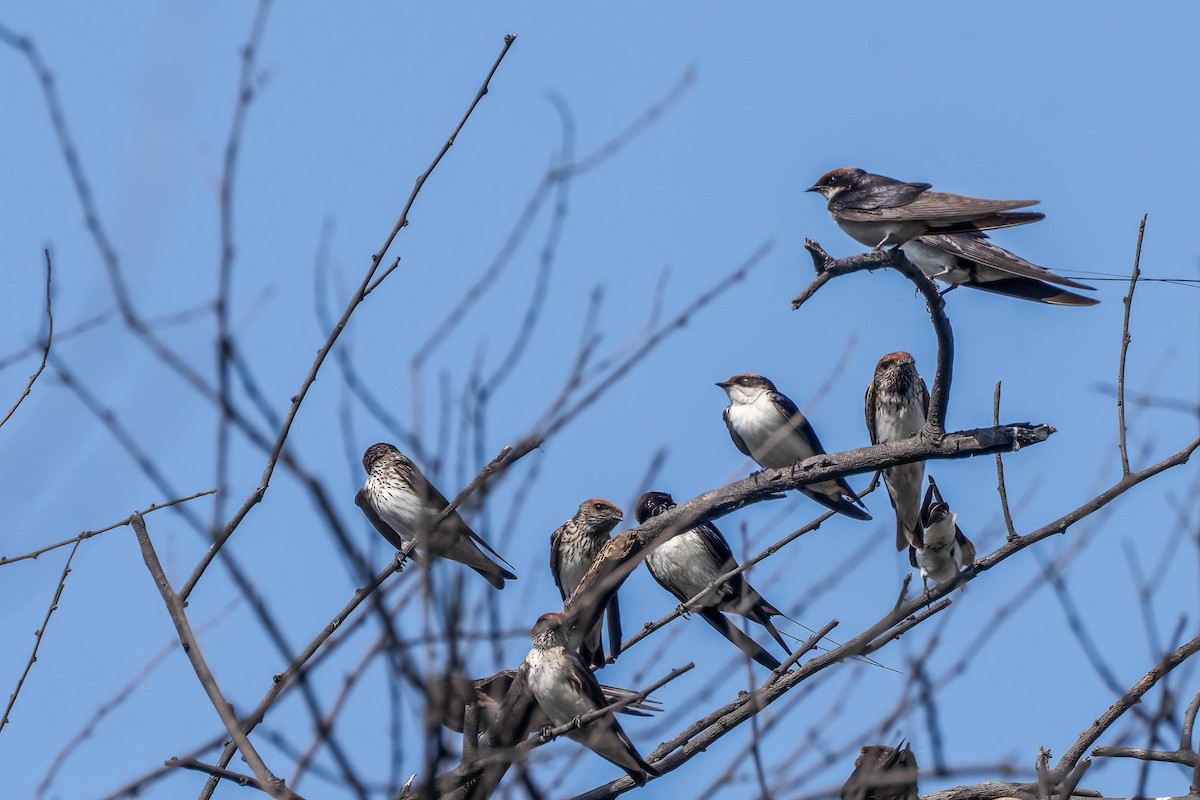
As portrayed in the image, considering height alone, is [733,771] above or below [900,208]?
below

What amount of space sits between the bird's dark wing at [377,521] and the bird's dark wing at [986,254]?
535cm

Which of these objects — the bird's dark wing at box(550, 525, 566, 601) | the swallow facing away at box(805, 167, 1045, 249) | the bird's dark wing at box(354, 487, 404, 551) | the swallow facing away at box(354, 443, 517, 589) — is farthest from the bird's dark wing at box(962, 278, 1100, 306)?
the bird's dark wing at box(354, 487, 404, 551)

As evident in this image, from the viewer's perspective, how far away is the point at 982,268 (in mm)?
7367

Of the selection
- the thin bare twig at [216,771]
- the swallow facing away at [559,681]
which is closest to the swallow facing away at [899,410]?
the swallow facing away at [559,681]

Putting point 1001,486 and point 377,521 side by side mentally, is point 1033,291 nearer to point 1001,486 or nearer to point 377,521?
point 1001,486

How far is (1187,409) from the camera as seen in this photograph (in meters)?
5.62

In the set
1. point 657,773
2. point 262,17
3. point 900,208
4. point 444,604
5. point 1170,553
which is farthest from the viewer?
point 900,208

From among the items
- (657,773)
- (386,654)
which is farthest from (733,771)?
(657,773)

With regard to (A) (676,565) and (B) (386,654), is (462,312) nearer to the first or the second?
(B) (386,654)

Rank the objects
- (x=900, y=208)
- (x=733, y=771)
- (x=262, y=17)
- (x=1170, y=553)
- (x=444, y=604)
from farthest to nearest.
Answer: (x=900, y=208)
(x=1170, y=553)
(x=733, y=771)
(x=262, y=17)
(x=444, y=604)

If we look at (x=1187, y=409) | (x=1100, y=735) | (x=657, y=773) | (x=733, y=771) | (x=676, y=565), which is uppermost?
(x=676, y=565)

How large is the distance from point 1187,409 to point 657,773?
2.78m

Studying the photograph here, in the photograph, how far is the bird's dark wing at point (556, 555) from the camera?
31.3ft

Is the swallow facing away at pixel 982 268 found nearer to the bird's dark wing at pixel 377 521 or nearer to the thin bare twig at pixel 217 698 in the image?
the thin bare twig at pixel 217 698
